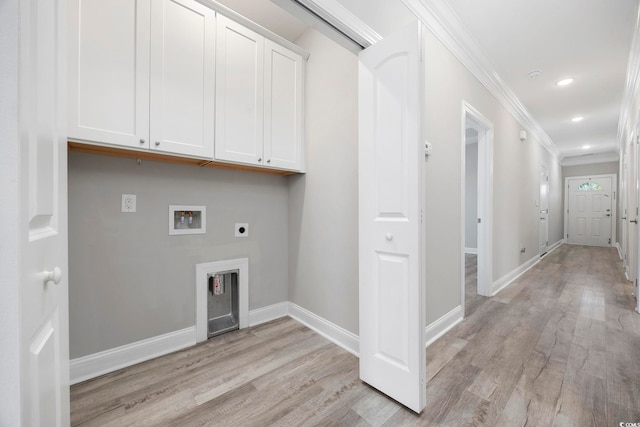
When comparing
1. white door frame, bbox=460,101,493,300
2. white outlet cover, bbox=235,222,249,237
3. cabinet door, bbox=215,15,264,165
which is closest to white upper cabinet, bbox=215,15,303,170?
cabinet door, bbox=215,15,264,165

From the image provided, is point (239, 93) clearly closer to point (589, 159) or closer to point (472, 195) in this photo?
point (472, 195)

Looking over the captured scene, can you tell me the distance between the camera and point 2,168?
47 centimetres

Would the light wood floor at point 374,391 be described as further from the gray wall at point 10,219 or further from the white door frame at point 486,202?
the gray wall at point 10,219

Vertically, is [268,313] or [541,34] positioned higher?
[541,34]

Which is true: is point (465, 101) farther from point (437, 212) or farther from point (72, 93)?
point (72, 93)

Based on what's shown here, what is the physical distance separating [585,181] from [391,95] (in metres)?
9.31

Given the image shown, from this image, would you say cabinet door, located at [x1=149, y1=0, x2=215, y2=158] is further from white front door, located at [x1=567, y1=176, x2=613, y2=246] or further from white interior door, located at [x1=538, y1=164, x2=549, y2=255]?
white front door, located at [x1=567, y1=176, x2=613, y2=246]

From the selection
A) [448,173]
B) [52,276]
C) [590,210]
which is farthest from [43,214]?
[590,210]

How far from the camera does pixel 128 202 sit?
176 cm

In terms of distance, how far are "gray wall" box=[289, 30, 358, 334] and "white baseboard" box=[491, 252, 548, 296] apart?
224 cm

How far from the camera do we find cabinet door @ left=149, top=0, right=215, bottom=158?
1631mm

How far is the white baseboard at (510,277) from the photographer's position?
10.5 feet

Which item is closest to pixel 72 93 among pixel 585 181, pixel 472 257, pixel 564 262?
pixel 472 257

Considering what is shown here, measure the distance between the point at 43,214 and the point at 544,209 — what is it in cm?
750
